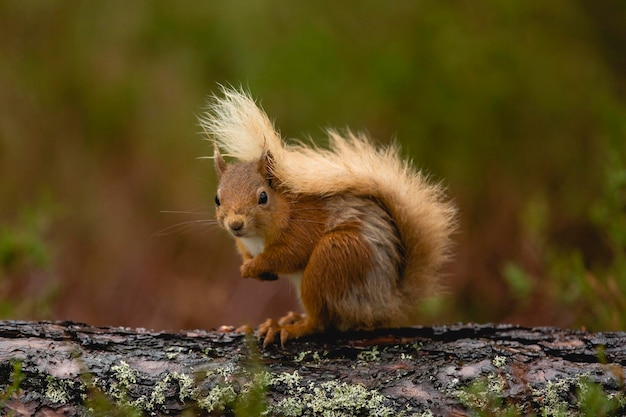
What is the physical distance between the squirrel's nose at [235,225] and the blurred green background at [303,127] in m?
2.68

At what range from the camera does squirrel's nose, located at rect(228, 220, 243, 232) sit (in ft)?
9.20

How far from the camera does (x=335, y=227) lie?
286 cm

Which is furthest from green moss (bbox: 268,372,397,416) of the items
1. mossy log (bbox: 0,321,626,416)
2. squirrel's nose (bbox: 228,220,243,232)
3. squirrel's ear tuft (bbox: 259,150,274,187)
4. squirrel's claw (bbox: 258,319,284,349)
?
squirrel's ear tuft (bbox: 259,150,274,187)

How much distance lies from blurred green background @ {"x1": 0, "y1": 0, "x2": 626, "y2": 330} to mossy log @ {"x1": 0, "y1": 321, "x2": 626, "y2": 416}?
2.77m

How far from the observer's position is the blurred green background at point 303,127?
5.68 meters

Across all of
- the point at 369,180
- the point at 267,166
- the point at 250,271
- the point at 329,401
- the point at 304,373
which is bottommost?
the point at 329,401

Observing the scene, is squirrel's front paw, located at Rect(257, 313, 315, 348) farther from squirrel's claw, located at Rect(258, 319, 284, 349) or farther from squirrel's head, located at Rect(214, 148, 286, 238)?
squirrel's head, located at Rect(214, 148, 286, 238)

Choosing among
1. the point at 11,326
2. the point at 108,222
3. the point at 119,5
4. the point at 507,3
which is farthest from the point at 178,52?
the point at 11,326

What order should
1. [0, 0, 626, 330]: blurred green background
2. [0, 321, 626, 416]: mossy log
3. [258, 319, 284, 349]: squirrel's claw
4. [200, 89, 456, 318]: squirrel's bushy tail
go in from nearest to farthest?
[0, 321, 626, 416]: mossy log < [258, 319, 284, 349]: squirrel's claw < [200, 89, 456, 318]: squirrel's bushy tail < [0, 0, 626, 330]: blurred green background

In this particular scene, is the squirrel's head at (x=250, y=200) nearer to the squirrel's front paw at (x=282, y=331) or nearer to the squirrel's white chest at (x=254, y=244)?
the squirrel's white chest at (x=254, y=244)

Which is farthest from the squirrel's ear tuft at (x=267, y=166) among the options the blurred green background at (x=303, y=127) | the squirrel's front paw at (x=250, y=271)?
the blurred green background at (x=303, y=127)

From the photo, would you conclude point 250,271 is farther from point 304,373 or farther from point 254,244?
point 304,373

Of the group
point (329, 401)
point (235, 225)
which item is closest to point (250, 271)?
point (235, 225)

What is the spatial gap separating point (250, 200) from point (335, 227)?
0.34 meters
